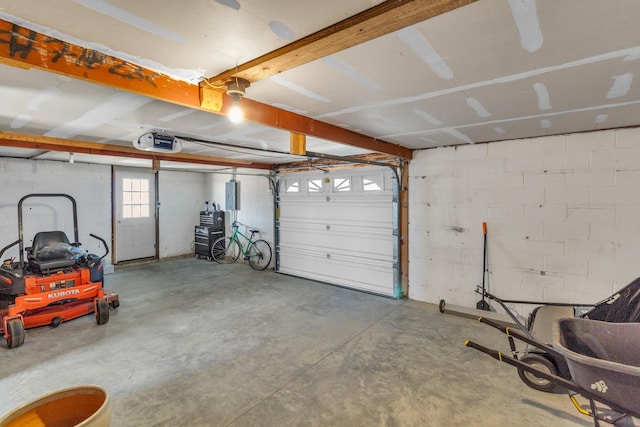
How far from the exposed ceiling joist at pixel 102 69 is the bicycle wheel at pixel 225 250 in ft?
18.0

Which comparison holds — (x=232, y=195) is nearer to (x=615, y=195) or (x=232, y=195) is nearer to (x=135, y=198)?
(x=135, y=198)

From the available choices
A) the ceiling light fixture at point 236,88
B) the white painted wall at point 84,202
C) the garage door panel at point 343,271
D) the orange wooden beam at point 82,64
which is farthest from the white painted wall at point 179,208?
the ceiling light fixture at point 236,88

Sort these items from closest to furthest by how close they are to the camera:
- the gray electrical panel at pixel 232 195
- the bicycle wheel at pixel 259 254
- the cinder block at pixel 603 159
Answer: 1. the cinder block at pixel 603 159
2. the bicycle wheel at pixel 259 254
3. the gray electrical panel at pixel 232 195

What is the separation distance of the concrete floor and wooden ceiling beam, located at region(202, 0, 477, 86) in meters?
2.25

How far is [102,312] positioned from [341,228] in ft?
11.7

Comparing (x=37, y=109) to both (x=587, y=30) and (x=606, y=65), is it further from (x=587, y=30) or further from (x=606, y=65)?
(x=606, y=65)

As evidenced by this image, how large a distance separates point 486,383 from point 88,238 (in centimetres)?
712

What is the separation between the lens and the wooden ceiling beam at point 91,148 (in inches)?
142

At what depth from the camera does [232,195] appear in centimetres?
720

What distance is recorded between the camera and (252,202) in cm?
703

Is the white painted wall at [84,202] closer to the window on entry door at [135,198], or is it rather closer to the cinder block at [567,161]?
the window on entry door at [135,198]

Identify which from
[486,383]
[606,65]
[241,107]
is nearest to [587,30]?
[606,65]

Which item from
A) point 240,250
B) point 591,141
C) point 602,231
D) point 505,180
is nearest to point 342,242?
point 505,180

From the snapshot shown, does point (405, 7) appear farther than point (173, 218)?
No
